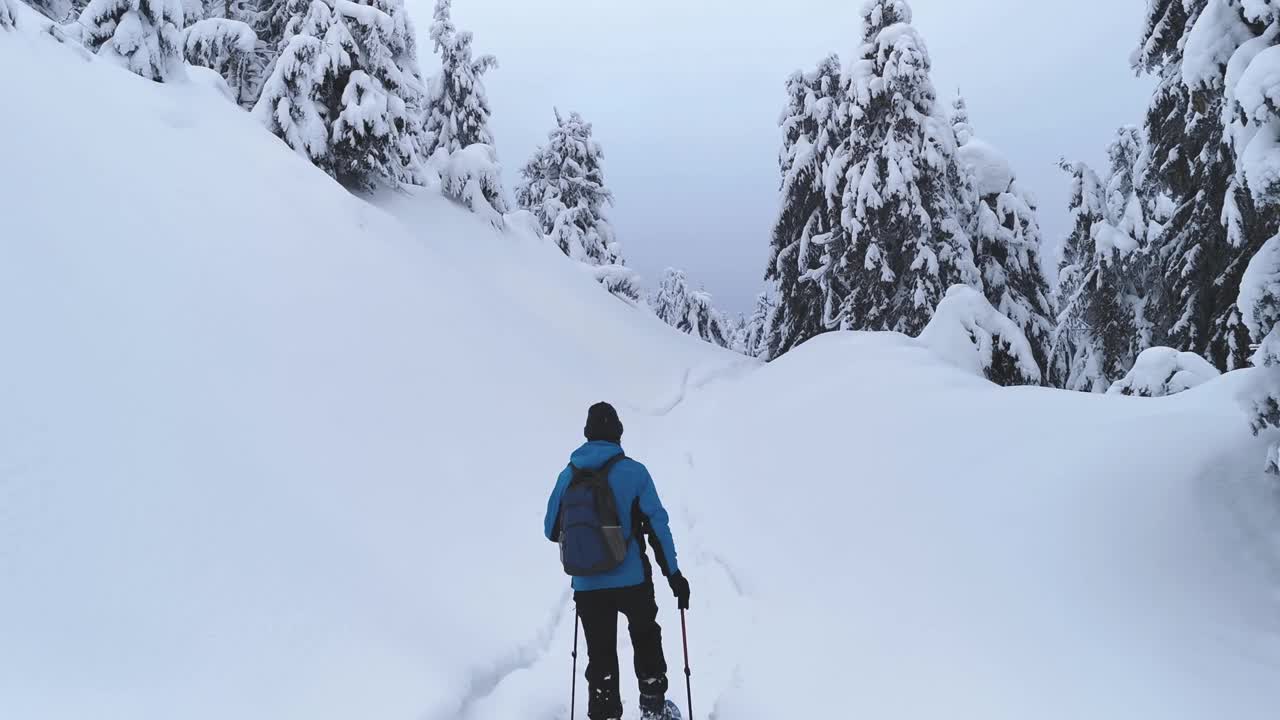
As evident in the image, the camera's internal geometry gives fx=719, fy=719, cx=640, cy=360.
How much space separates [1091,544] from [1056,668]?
1419 mm

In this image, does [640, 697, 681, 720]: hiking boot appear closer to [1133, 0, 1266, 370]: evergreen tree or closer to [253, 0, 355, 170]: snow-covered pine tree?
[1133, 0, 1266, 370]: evergreen tree

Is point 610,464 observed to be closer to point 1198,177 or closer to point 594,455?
point 594,455

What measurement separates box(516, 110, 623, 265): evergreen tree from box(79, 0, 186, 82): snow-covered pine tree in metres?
18.1

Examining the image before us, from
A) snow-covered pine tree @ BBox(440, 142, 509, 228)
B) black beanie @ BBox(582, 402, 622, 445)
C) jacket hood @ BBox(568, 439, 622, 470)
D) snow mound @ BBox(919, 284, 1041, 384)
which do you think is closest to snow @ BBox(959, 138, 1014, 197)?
snow mound @ BBox(919, 284, 1041, 384)

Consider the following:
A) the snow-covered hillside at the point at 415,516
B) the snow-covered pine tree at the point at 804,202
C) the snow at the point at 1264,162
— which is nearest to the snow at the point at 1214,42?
the snow at the point at 1264,162

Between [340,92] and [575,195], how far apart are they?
16131 mm

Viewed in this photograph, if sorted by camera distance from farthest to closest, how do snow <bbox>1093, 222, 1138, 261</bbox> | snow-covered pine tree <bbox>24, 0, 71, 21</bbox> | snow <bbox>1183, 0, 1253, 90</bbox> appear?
snow-covered pine tree <bbox>24, 0, 71, 21</bbox>
snow <bbox>1093, 222, 1138, 261</bbox>
snow <bbox>1183, 0, 1253, 90</bbox>

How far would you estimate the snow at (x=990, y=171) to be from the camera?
64.0ft

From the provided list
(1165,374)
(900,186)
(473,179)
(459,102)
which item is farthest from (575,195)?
(1165,374)

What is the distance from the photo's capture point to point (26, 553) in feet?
13.3

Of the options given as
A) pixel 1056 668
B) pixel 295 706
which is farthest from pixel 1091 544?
pixel 295 706

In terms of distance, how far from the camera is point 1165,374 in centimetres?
827

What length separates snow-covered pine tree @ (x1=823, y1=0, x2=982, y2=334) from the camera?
59.4 ft

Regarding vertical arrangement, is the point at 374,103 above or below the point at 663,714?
above
